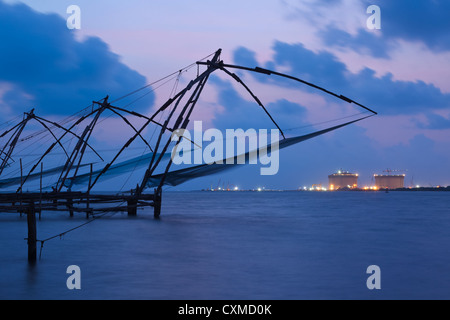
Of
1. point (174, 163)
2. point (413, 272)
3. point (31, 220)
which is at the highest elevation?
point (174, 163)

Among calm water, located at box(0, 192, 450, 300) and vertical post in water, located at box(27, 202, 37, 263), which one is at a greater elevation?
vertical post in water, located at box(27, 202, 37, 263)

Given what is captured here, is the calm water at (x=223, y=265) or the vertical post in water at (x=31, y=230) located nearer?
the calm water at (x=223, y=265)

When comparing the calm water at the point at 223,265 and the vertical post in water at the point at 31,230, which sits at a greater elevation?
the vertical post in water at the point at 31,230

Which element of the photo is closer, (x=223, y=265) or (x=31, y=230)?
(x=31, y=230)

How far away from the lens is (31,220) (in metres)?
9.68

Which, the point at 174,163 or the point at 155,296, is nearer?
the point at 155,296

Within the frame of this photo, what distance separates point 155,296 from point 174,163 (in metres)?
9.55

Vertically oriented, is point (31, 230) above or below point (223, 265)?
above

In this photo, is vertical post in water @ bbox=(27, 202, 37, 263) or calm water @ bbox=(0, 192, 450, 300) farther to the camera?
vertical post in water @ bbox=(27, 202, 37, 263)
